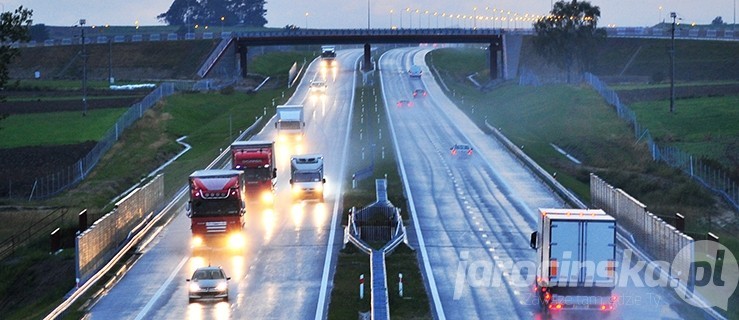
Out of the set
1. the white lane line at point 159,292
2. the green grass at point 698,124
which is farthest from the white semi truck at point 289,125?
the white lane line at point 159,292

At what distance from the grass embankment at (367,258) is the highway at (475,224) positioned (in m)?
0.67

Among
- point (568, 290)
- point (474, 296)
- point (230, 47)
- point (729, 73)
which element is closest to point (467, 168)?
point (474, 296)

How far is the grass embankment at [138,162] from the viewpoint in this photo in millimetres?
50281

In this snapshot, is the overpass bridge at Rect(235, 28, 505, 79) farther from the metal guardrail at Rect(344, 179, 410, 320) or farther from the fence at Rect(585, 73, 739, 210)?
the metal guardrail at Rect(344, 179, 410, 320)

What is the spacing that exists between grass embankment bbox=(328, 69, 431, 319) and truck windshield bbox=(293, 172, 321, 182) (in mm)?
2169

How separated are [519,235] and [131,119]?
5670 centimetres

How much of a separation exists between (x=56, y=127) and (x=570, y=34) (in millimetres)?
69829

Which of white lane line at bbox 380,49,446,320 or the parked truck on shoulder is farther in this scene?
the parked truck on shoulder

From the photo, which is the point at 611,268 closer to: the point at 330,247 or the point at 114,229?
the point at 330,247

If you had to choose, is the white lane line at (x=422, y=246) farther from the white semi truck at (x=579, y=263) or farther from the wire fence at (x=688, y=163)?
the wire fence at (x=688, y=163)

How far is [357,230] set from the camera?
54.8 meters

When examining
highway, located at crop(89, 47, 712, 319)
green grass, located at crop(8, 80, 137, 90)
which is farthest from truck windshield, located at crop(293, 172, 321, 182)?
green grass, located at crop(8, 80, 137, 90)

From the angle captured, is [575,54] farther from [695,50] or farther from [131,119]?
[131,119]

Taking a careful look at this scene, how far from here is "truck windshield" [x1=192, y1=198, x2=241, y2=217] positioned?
5378 centimetres
